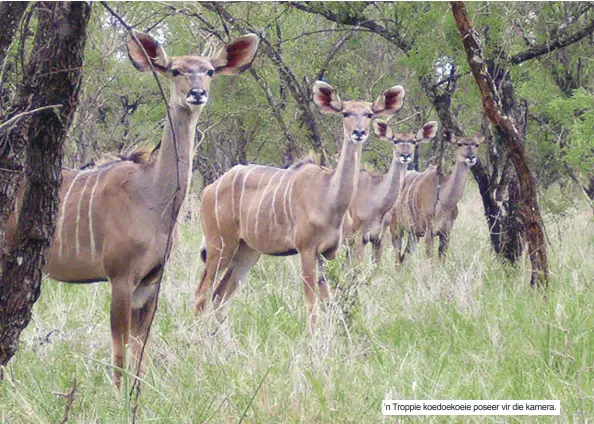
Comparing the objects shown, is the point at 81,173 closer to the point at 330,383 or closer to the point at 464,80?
the point at 330,383

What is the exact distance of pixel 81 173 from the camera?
13.5 feet

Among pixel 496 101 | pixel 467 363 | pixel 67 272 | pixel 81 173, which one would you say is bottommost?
pixel 467 363

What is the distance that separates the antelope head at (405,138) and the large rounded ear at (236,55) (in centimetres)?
425

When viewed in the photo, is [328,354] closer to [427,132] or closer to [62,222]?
[62,222]

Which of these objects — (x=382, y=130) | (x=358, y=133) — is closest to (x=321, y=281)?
(x=358, y=133)

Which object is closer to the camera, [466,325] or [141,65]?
[141,65]

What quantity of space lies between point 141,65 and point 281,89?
645cm

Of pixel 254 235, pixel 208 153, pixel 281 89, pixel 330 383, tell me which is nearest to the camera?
pixel 330 383

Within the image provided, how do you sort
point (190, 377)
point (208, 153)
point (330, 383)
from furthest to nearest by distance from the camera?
point (208, 153), point (190, 377), point (330, 383)

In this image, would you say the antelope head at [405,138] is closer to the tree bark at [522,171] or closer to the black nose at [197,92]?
the tree bark at [522,171]

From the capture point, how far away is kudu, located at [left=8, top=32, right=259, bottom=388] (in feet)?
11.8

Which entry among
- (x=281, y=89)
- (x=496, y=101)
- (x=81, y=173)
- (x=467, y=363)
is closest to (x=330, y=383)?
(x=467, y=363)

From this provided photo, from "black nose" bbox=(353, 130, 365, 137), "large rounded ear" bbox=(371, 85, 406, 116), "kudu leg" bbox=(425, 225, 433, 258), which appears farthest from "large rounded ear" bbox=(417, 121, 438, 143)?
"black nose" bbox=(353, 130, 365, 137)

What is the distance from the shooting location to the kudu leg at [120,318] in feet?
11.7
